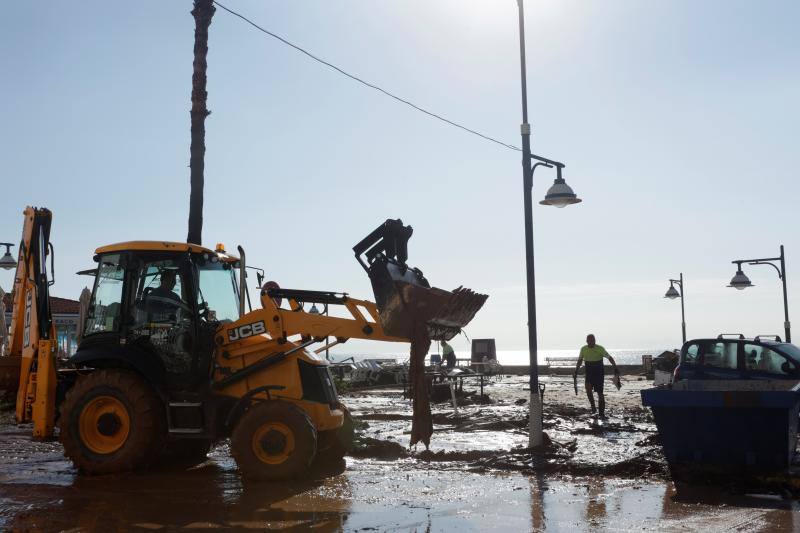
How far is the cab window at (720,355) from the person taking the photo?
14.4 meters

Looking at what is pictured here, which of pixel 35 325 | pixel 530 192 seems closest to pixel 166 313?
pixel 35 325

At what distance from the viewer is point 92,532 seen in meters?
7.57

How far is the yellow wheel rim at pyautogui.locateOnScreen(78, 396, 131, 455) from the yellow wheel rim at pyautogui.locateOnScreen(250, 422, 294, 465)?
1744 millimetres

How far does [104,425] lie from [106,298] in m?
1.66

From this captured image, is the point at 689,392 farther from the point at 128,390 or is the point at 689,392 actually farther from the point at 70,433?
the point at 70,433

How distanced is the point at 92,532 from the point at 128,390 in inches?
125

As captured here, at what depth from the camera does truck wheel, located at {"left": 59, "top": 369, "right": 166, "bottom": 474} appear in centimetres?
1049

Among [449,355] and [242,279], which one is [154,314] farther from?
[449,355]

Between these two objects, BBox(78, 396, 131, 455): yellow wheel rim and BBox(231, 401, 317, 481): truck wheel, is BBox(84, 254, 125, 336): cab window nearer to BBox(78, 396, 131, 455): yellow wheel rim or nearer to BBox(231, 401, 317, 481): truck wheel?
BBox(78, 396, 131, 455): yellow wheel rim

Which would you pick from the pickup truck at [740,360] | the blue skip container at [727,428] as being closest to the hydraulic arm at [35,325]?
the blue skip container at [727,428]

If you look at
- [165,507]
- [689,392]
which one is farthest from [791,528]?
[165,507]

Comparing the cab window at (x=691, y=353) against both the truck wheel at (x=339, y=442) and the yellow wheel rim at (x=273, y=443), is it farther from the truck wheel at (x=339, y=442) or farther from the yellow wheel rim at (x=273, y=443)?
the yellow wheel rim at (x=273, y=443)

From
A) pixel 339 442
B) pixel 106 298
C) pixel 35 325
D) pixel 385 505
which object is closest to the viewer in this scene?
pixel 385 505

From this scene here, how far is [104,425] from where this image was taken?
10.7m
